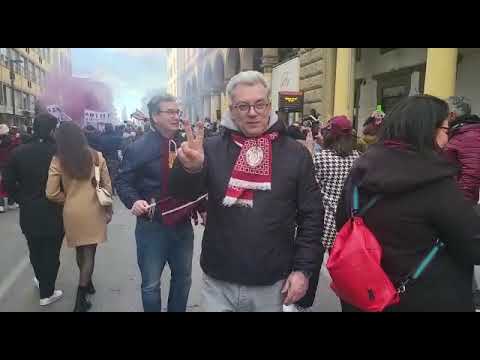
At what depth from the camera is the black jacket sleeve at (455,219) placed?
1671 mm

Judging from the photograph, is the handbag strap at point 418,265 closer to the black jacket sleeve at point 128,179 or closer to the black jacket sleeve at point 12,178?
the black jacket sleeve at point 128,179

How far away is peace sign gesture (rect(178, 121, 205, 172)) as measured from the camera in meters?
1.82

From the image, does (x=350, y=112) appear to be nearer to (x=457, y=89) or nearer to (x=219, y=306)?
(x=457, y=89)

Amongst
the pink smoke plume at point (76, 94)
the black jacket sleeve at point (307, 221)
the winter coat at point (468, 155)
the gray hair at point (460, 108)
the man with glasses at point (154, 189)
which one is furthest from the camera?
the pink smoke plume at point (76, 94)

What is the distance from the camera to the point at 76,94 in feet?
57.3

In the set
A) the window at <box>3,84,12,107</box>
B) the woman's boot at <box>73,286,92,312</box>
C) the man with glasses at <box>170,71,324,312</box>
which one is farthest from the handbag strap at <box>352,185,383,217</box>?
the window at <box>3,84,12,107</box>

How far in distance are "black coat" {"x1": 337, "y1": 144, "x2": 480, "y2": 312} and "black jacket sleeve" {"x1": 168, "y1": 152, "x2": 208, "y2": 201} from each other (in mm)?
702

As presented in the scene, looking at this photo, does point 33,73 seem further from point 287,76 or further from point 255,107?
point 255,107

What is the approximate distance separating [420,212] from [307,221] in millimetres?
477

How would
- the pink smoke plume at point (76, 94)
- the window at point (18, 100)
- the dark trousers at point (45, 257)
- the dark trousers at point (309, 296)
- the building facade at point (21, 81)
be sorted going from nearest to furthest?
1. the dark trousers at point (309, 296)
2. the dark trousers at point (45, 257)
3. the pink smoke plume at point (76, 94)
4. the building facade at point (21, 81)
5. the window at point (18, 100)

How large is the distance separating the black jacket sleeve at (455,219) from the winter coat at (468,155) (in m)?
1.68

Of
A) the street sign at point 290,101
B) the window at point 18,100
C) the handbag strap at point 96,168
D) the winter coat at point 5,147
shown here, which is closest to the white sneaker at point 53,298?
the handbag strap at point 96,168

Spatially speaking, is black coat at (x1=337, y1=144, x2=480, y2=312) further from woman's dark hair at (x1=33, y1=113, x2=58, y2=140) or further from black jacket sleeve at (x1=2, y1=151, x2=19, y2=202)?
black jacket sleeve at (x1=2, y1=151, x2=19, y2=202)

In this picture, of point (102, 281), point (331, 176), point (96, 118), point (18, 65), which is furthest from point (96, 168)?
point (18, 65)
